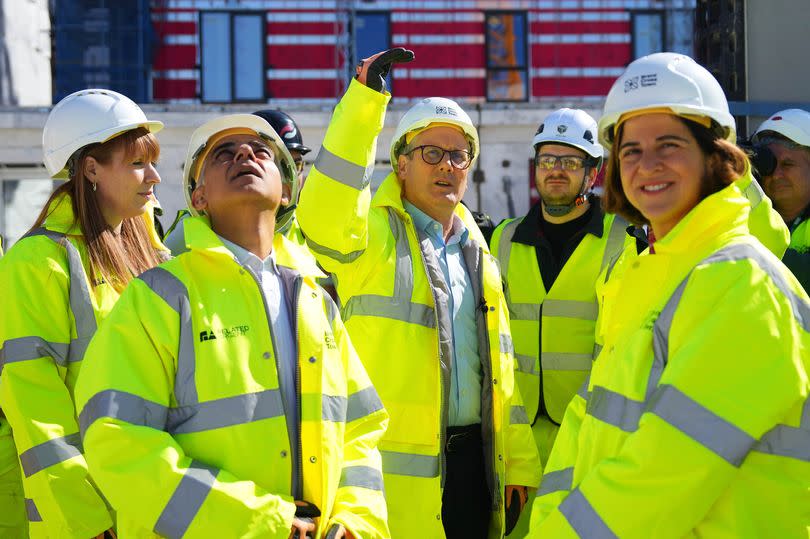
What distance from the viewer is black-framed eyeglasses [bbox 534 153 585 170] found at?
520cm

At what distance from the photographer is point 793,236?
5117mm

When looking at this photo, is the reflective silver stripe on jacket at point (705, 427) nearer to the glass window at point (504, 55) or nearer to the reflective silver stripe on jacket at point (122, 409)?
the reflective silver stripe on jacket at point (122, 409)

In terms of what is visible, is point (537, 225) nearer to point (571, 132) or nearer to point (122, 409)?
point (571, 132)

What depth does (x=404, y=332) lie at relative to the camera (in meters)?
4.02

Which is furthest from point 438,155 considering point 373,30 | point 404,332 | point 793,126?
point 373,30

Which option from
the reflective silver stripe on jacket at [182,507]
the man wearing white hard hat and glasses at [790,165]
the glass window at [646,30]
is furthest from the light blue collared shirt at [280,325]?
the glass window at [646,30]

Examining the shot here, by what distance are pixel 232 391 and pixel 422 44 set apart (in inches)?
613

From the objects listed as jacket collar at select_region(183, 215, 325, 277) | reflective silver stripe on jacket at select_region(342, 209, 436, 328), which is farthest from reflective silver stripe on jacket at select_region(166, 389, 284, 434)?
reflective silver stripe on jacket at select_region(342, 209, 436, 328)

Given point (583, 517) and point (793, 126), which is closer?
point (583, 517)

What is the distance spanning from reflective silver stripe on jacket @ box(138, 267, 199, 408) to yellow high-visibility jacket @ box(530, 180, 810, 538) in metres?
1.01

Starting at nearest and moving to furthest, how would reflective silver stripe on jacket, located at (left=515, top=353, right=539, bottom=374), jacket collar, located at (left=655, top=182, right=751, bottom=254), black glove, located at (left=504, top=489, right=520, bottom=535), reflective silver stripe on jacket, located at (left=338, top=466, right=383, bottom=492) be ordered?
1. jacket collar, located at (left=655, top=182, right=751, bottom=254)
2. reflective silver stripe on jacket, located at (left=338, top=466, right=383, bottom=492)
3. black glove, located at (left=504, top=489, right=520, bottom=535)
4. reflective silver stripe on jacket, located at (left=515, top=353, right=539, bottom=374)

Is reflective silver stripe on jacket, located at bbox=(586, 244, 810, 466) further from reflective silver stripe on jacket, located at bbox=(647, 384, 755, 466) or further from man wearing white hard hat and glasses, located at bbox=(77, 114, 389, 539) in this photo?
man wearing white hard hat and glasses, located at bbox=(77, 114, 389, 539)

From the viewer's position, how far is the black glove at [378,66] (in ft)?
11.5

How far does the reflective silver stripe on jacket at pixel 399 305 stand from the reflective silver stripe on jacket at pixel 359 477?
1.11 m
